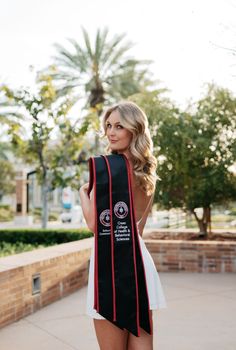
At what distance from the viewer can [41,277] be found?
18.6ft

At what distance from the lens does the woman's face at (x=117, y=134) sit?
85.6 inches

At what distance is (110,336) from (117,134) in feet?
2.99

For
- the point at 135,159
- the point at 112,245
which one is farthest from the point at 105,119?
the point at 112,245

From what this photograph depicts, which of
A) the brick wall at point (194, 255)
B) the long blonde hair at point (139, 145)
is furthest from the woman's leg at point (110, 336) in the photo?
the brick wall at point (194, 255)

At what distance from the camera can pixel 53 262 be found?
237 inches

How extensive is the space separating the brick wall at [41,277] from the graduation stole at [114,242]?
3001mm

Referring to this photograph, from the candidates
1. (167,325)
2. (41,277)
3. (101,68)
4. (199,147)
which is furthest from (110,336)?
(101,68)

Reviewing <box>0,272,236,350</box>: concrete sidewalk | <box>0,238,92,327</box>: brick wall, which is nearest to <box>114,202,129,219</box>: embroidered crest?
<box>0,272,236,350</box>: concrete sidewalk

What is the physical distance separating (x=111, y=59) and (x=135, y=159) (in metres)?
21.0

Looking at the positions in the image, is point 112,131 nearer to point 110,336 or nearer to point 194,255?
point 110,336

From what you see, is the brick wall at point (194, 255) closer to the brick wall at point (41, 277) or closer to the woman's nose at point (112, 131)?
the brick wall at point (41, 277)

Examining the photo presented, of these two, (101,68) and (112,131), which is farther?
(101,68)

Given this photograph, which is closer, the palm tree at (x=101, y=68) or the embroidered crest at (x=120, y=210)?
the embroidered crest at (x=120, y=210)

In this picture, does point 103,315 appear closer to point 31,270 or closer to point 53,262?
point 31,270
